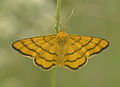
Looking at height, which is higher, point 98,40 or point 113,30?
point 113,30

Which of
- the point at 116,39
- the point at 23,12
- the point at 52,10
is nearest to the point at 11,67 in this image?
the point at 23,12

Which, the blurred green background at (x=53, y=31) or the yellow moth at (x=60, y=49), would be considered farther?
the blurred green background at (x=53, y=31)

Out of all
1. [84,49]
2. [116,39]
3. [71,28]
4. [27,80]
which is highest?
[71,28]

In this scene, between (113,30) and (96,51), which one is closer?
(96,51)

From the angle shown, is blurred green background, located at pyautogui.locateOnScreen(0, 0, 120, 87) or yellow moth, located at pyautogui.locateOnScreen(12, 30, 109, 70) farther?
blurred green background, located at pyautogui.locateOnScreen(0, 0, 120, 87)

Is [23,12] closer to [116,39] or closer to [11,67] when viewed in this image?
[11,67]

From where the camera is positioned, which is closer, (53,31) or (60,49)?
(60,49)

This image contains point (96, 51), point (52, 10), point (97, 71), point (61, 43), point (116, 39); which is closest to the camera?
point (96, 51)

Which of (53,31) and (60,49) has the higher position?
(53,31)
